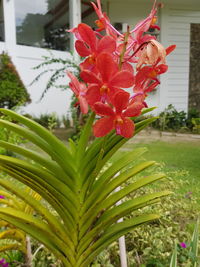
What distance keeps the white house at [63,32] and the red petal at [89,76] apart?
19.8 ft

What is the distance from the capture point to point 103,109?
0.62 meters

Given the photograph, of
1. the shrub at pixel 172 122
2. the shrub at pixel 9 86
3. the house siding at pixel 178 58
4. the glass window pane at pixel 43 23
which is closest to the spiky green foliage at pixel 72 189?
the shrub at pixel 9 86

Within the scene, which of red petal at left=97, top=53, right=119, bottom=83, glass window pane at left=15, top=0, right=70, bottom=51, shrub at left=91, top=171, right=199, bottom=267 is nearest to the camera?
red petal at left=97, top=53, right=119, bottom=83

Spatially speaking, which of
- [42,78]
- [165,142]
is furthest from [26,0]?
[165,142]

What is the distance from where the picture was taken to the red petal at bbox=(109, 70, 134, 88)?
23.9 inches

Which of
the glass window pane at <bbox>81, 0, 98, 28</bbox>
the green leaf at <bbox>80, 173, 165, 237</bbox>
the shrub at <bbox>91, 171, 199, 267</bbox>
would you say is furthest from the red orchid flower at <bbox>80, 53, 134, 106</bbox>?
the glass window pane at <bbox>81, 0, 98, 28</bbox>

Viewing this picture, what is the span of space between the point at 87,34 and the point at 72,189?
43cm

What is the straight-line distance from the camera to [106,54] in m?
0.59

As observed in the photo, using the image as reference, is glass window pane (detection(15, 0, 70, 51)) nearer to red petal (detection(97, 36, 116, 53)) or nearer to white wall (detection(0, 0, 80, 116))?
white wall (detection(0, 0, 80, 116))

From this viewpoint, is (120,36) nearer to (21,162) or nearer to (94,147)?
(94,147)

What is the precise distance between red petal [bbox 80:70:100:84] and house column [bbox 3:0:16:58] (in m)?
6.08

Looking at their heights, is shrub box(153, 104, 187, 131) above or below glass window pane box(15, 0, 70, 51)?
below

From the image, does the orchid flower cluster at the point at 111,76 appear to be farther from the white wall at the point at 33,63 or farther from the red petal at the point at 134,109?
the white wall at the point at 33,63

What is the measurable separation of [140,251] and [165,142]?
4.70 m
